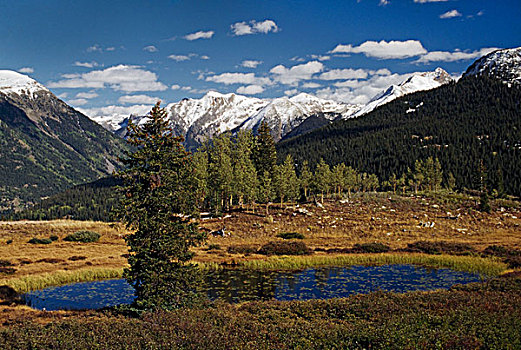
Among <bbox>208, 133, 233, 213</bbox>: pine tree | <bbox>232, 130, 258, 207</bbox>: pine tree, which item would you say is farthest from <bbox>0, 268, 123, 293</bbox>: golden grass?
<bbox>232, 130, 258, 207</bbox>: pine tree

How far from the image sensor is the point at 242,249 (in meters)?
54.9

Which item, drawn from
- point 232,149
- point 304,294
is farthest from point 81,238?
point 304,294

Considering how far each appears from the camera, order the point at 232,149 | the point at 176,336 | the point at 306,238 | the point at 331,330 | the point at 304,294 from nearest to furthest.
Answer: the point at 176,336 → the point at 331,330 → the point at 304,294 → the point at 306,238 → the point at 232,149

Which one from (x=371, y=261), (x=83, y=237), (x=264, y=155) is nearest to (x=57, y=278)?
(x=83, y=237)

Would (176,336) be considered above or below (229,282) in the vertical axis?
above

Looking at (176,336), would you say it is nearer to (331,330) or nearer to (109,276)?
(331,330)

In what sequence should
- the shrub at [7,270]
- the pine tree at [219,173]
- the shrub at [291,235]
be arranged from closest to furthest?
the shrub at [7,270] → the shrub at [291,235] → the pine tree at [219,173]

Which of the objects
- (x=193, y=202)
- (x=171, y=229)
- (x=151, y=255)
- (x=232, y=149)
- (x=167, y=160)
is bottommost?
(x=151, y=255)

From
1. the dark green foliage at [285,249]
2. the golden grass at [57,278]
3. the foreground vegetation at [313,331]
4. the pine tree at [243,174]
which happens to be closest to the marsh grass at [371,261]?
A: the dark green foliage at [285,249]

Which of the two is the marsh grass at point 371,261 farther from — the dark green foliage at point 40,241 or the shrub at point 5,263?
the dark green foliage at point 40,241

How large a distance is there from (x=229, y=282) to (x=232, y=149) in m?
54.4

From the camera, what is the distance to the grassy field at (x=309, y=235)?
146ft

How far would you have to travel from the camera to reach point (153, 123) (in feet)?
77.3

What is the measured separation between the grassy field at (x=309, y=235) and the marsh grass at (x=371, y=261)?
0.12 metres
